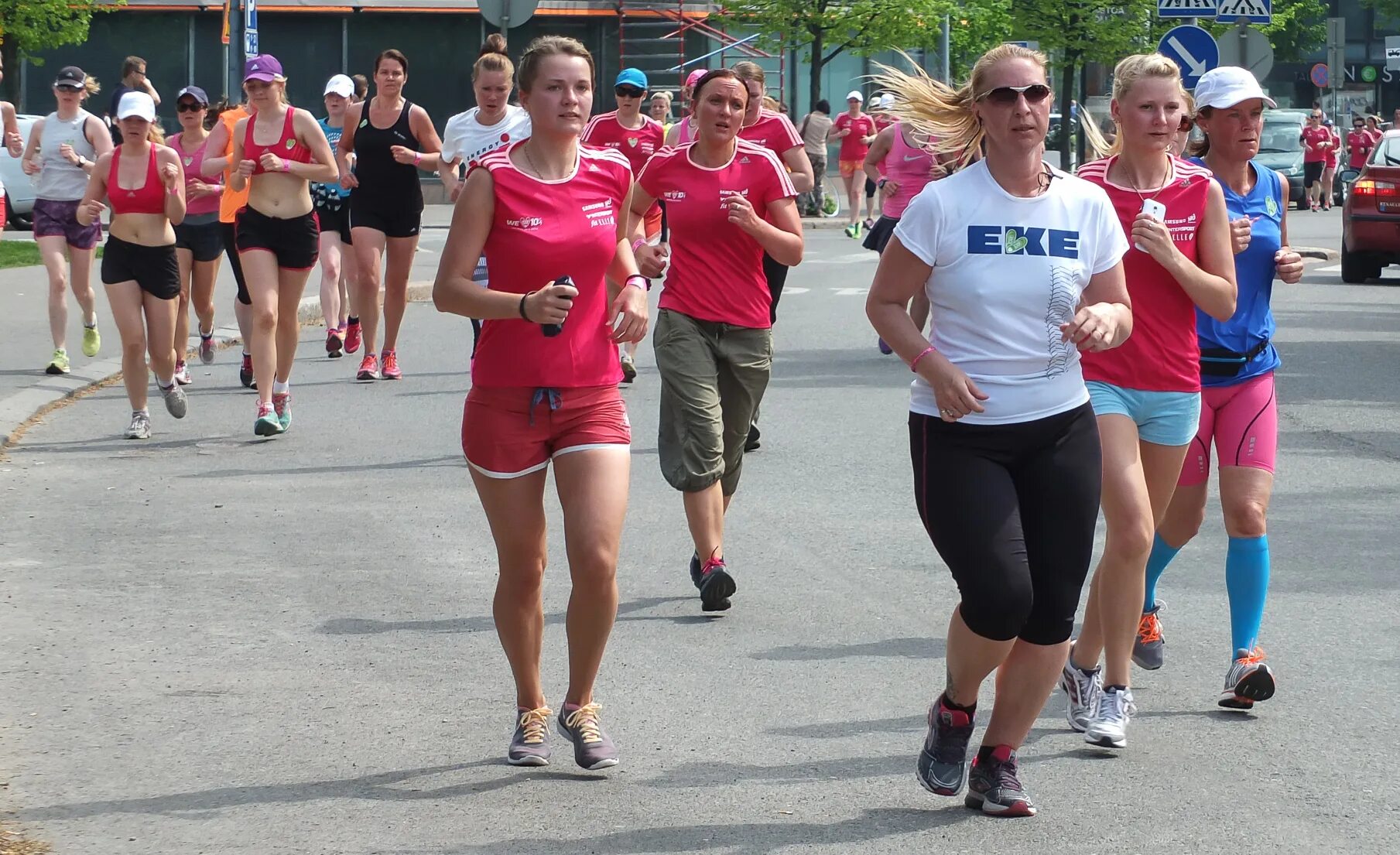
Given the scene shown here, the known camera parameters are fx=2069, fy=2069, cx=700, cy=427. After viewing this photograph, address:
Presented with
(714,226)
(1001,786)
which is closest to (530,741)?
(1001,786)

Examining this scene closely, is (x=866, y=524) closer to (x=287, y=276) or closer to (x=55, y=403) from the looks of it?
(x=287, y=276)

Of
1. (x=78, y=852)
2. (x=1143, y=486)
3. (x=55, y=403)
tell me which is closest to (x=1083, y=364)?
(x=1143, y=486)

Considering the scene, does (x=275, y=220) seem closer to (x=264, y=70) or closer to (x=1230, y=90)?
(x=264, y=70)

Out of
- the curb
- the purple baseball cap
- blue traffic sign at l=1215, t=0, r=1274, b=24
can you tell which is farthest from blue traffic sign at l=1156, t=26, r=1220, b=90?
the purple baseball cap

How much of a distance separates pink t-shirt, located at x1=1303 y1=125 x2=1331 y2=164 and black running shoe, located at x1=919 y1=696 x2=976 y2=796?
124 ft

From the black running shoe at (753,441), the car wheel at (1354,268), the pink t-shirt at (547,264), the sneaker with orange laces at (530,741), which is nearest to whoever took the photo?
the pink t-shirt at (547,264)

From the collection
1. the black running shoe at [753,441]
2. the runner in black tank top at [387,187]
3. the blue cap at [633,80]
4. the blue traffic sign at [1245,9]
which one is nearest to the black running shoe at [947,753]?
the black running shoe at [753,441]

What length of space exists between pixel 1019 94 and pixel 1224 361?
168 centimetres

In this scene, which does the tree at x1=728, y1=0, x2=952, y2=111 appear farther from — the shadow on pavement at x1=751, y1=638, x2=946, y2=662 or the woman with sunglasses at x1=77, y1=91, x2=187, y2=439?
the shadow on pavement at x1=751, y1=638, x2=946, y2=662

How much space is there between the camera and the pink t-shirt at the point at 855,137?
31.1 meters

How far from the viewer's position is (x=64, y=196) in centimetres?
1379

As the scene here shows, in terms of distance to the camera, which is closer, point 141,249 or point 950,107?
point 950,107

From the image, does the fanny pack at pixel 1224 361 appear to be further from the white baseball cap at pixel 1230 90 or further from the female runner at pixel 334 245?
the female runner at pixel 334 245

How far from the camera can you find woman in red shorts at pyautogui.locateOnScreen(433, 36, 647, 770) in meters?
5.34
